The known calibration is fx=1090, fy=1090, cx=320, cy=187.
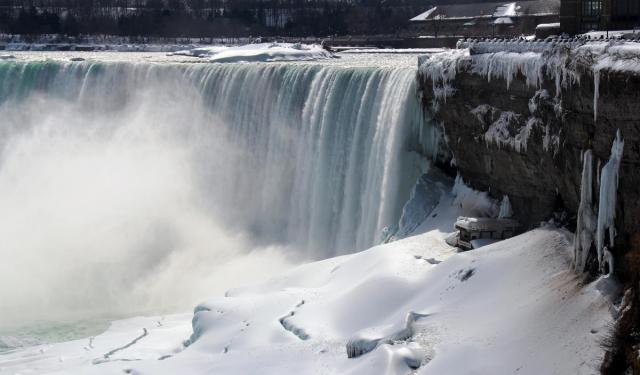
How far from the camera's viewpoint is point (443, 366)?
13.6 m

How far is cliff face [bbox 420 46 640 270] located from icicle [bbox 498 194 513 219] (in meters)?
0.11

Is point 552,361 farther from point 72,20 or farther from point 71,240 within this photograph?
point 72,20

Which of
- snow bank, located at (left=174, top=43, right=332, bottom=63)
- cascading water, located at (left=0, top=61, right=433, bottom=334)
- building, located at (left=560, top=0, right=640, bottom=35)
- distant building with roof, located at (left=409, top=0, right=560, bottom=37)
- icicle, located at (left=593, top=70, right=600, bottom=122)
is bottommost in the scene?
cascading water, located at (left=0, top=61, right=433, bottom=334)

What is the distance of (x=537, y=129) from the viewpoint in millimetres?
17625

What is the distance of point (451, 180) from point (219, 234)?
796 cm

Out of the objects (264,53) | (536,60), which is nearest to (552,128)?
(536,60)

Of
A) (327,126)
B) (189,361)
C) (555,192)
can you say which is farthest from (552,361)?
(327,126)

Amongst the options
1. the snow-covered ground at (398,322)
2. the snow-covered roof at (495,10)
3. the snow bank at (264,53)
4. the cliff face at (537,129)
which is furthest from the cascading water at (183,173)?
the snow-covered roof at (495,10)

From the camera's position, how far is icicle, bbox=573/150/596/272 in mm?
14172

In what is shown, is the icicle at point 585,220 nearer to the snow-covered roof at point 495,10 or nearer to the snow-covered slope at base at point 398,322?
the snow-covered slope at base at point 398,322

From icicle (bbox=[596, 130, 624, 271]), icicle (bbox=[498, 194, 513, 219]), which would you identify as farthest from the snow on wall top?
icicle (bbox=[498, 194, 513, 219])

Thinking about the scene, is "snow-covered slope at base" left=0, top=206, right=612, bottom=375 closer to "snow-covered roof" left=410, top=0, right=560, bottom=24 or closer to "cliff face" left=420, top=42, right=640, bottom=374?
"cliff face" left=420, top=42, right=640, bottom=374

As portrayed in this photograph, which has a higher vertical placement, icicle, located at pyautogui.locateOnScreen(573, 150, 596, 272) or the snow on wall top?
the snow on wall top

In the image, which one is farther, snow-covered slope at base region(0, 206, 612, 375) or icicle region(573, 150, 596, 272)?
icicle region(573, 150, 596, 272)
